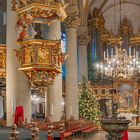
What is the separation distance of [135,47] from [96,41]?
330 cm

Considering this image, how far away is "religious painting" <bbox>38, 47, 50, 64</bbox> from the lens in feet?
41.5

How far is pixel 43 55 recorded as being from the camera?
12.8 meters

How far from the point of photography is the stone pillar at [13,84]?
12031mm

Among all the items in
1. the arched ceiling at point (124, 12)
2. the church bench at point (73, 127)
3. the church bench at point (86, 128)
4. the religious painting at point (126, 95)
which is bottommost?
the church bench at point (86, 128)

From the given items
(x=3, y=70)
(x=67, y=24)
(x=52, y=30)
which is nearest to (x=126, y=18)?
(x=67, y=24)

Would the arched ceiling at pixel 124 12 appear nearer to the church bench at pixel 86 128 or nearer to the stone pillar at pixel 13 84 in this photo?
the church bench at pixel 86 128

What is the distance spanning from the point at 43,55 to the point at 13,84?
143cm

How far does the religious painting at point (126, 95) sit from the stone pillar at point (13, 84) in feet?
63.1

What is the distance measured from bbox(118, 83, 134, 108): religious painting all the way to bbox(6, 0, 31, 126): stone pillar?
19.2m

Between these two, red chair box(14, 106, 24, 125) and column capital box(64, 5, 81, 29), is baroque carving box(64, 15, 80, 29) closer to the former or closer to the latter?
column capital box(64, 5, 81, 29)

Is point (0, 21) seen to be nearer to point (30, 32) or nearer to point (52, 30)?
point (52, 30)

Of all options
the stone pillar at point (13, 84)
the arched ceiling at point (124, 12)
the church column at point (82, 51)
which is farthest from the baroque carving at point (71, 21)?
the arched ceiling at point (124, 12)

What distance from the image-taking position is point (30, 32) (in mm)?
13758

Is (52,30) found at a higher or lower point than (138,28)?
lower
